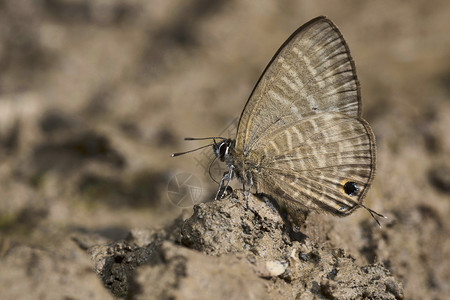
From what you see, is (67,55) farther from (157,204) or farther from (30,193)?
(157,204)

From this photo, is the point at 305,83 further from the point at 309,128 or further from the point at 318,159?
the point at 318,159

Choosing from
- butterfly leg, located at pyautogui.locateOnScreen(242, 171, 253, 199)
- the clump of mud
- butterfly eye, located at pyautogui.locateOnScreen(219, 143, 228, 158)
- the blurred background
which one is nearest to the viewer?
the clump of mud

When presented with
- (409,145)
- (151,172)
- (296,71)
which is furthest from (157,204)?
(409,145)

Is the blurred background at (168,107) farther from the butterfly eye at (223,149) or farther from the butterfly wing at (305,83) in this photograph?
the butterfly wing at (305,83)

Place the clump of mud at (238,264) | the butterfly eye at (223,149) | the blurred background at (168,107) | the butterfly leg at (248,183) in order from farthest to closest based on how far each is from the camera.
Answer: the blurred background at (168,107), the butterfly eye at (223,149), the butterfly leg at (248,183), the clump of mud at (238,264)

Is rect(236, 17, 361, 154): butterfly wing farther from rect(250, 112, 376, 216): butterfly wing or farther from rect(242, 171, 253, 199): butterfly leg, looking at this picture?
rect(242, 171, 253, 199): butterfly leg

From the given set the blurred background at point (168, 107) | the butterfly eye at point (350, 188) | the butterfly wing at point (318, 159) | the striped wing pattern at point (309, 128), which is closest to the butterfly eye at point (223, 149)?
the striped wing pattern at point (309, 128)

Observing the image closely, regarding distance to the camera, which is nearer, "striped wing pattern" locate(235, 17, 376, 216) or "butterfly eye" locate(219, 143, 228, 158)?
"striped wing pattern" locate(235, 17, 376, 216)

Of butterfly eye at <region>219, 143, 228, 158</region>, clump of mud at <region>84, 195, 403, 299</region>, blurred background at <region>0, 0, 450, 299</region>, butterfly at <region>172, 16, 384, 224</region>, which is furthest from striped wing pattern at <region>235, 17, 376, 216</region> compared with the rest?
blurred background at <region>0, 0, 450, 299</region>
